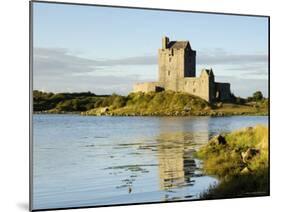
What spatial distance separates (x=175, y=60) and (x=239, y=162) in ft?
3.75

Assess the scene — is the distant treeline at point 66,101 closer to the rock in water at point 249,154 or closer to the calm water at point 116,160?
the calm water at point 116,160

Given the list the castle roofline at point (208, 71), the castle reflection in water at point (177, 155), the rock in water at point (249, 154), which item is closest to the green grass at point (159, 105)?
the castle reflection in water at point (177, 155)

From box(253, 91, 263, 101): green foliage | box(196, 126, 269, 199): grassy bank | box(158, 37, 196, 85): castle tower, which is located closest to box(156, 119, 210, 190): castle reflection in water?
box(196, 126, 269, 199): grassy bank

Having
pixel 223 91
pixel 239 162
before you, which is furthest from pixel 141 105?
pixel 239 162

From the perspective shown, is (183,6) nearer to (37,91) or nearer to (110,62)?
(110,62)

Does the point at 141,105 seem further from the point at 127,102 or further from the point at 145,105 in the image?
the point at 127,102

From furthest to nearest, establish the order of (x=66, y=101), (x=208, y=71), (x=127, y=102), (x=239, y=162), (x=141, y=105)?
(x=239, y=162), (x=208, y=71), (x=141, y=105), (x=127, y=102), (x=66, y=101)

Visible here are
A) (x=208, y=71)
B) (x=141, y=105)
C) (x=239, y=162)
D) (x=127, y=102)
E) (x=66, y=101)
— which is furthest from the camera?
A: (x=239, y=162)

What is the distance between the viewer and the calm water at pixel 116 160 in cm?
559

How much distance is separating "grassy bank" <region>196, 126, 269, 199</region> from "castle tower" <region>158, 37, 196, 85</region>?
684 mm

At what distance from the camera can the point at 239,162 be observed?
6285 millimetres

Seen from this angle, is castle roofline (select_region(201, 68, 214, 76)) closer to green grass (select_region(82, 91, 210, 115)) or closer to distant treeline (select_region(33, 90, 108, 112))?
green grass (select_region(82, 91, 210, 115))

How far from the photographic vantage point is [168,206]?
589cm

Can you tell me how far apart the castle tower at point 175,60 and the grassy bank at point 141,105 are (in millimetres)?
166
